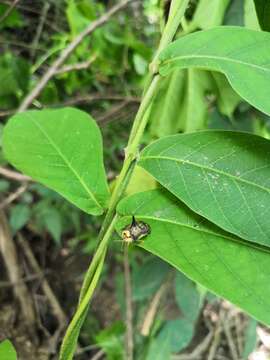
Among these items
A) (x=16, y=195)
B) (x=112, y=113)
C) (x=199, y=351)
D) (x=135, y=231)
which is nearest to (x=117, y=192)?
(x=135, y=231)

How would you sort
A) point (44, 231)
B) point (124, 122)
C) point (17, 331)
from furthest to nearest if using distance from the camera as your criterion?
point (44, 231) < point (17, 331) < point (124, 122)

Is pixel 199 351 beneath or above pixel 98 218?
beneath

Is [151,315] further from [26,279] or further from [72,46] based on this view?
[72,46]

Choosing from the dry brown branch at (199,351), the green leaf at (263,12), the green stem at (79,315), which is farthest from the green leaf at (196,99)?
the dry brown branch at (199,351)

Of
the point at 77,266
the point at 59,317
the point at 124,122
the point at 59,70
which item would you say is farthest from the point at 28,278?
the point at 59,70

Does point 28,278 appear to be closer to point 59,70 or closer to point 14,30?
point 59,70

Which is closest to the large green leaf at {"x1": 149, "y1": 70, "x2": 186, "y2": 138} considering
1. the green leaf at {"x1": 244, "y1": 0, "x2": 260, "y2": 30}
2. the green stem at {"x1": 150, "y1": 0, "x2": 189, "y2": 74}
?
the green leaf at {"x1": 244, "y1": 0, "x2": 260, "y2": 30}

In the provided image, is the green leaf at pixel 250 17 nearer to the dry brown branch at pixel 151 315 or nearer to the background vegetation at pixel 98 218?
the background vegetation at pixel 98 218
